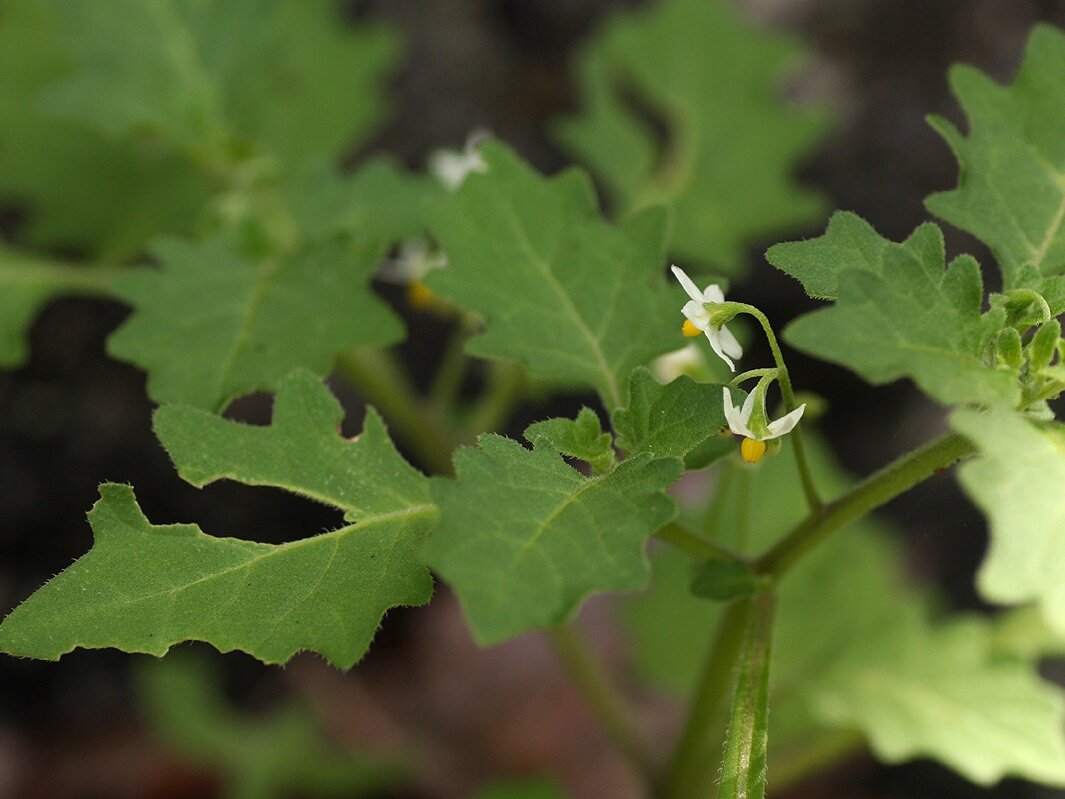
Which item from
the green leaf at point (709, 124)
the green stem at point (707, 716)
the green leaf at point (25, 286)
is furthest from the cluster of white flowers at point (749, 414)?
the green leaf at point (709, 124)

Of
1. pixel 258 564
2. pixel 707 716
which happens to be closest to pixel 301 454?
pixel 258 564

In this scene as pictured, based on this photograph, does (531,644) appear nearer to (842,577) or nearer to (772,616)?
(842,577)

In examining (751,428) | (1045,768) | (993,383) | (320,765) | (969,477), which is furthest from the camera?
(320,765)

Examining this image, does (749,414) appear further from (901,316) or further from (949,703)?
(949,703)

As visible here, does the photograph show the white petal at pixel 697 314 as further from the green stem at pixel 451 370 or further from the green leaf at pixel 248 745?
the green leaf at pixel 248 745

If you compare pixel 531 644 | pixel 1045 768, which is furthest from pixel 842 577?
pixel 531 644
